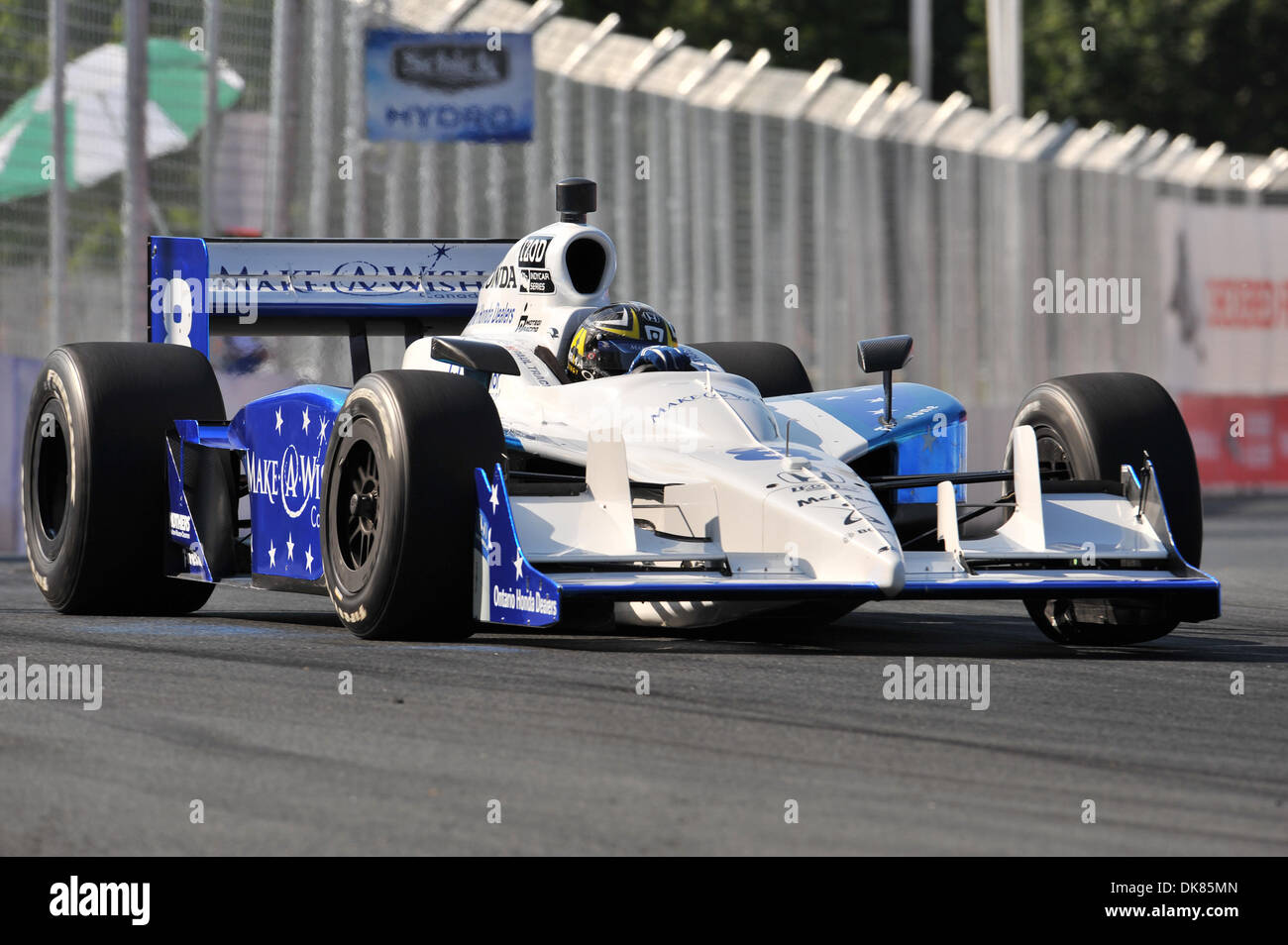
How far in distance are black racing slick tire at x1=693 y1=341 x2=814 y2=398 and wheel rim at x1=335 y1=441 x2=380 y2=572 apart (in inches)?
126

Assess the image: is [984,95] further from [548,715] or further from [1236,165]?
[548,715]

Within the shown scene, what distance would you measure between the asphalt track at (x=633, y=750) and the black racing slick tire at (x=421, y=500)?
0.13 metres

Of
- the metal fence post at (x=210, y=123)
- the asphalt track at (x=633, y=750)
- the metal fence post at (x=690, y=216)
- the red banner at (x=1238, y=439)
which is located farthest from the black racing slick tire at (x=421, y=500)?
the red banner at (x=1238, y=439)

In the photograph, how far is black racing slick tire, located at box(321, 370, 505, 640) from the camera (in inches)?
280

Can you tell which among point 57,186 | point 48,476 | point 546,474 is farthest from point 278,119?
point 546,474

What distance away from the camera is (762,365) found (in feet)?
35.4

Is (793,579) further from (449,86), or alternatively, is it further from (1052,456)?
(449,86)

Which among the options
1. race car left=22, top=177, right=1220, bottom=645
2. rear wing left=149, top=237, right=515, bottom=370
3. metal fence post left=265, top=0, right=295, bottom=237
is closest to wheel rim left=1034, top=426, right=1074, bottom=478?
race car left=22, top=177, right=1220, bottom=645

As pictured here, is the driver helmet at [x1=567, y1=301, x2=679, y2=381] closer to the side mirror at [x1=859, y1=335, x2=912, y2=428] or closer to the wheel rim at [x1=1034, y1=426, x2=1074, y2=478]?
the side mirror at [x1=859, y1=335, x2=912, y2=428]

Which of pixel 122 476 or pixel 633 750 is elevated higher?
pixel 122 476

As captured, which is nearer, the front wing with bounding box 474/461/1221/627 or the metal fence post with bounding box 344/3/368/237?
the front wing with bounding box 474/461/1221/627

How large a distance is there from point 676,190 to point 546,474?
31.8 ft

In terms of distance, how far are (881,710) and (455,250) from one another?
5.18 meters

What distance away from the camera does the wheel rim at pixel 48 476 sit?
9.46 metres
